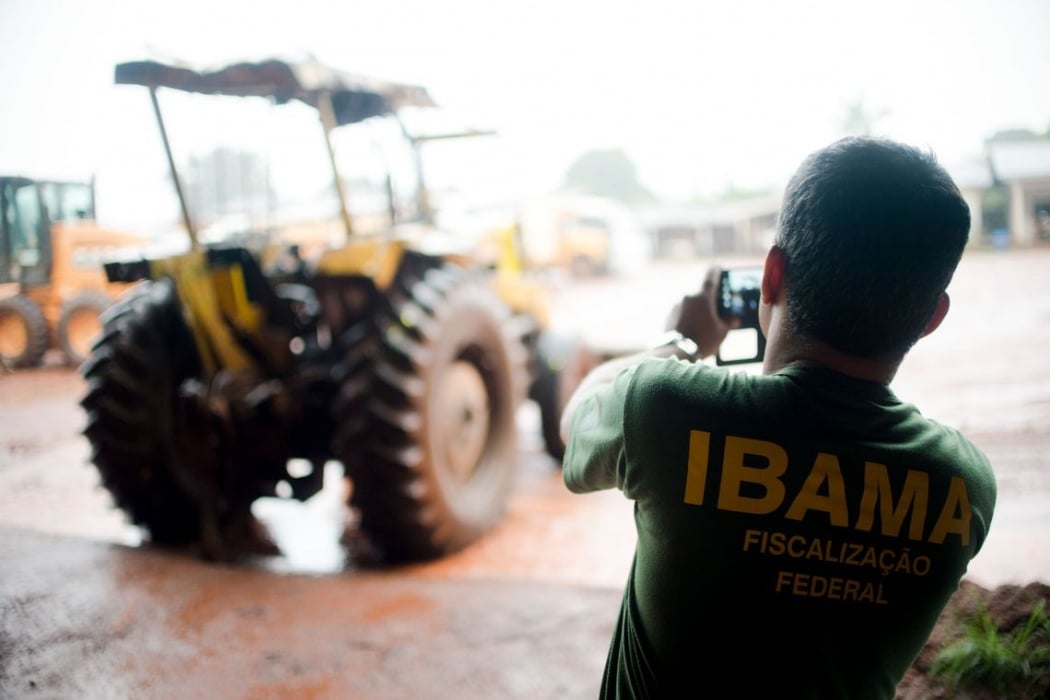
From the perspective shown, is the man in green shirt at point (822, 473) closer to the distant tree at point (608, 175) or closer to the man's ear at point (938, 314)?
the man's ear at point (938, 314)

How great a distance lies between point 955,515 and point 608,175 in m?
6.22

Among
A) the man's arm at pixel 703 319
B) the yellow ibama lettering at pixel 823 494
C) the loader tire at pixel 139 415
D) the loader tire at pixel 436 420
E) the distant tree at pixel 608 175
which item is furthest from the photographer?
the distant tree at pixel 608 175

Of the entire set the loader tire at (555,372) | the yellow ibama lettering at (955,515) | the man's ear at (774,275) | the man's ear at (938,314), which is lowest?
the loader tire at (555,372)

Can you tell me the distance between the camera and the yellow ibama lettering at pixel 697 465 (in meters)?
0.85

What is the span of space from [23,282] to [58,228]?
0.22 m

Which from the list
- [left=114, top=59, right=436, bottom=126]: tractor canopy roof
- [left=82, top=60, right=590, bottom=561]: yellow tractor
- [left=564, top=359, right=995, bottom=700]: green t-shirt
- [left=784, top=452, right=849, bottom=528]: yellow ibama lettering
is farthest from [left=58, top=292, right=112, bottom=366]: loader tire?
[left=784, top=452, right=849, bottom=528]: yellow ibama lettering

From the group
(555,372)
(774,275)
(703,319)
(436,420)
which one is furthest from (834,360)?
(555,372)

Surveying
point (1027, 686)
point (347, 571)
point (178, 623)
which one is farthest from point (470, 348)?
point (1027, 686)

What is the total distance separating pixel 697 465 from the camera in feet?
2.79

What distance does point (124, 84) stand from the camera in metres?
2.79

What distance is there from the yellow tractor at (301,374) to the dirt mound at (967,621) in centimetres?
212

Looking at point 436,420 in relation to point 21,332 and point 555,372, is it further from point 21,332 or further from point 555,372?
point 21,332

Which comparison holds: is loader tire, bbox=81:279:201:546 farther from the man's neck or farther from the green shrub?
the man's neck

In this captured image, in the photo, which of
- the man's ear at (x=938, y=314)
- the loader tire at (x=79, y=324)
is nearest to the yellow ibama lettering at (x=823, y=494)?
the man's ear at (x=938, y=314)
